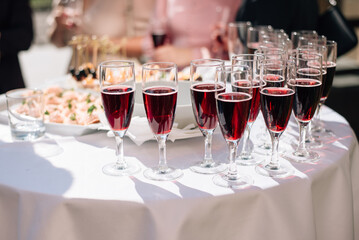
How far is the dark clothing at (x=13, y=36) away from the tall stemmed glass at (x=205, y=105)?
2.72 meters

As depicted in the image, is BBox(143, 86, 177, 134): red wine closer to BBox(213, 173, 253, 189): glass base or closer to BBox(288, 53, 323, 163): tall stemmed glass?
BBox(213, 173, 253, 189): glass base

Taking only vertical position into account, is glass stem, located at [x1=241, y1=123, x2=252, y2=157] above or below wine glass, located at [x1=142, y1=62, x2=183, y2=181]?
below

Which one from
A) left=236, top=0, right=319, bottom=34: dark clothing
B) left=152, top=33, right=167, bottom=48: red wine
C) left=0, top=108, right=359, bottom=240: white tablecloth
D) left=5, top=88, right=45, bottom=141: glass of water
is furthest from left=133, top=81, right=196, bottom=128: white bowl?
left=236, top=0, right=319, bottom=34: dark clothing

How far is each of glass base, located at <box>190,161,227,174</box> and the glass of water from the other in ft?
2.22

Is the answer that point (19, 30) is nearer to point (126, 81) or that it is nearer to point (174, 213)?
point (126, 81)

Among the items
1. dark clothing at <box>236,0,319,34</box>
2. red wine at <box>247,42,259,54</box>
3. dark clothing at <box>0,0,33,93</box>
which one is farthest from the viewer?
dark clothing at <box>0,0,33,93</box>

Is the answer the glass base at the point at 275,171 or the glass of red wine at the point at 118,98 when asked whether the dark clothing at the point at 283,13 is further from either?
the glass of red wine at the point at 118,98

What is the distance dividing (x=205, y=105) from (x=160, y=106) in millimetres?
143

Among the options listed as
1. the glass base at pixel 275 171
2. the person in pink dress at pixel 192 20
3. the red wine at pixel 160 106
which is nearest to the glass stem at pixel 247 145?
→ the glass base at pixel 275 171

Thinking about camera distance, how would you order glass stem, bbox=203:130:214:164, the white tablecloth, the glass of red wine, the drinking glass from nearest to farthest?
the white tablecloth, the glass of red wine, glass stem, bbox=203:130:214:164, the drinking glass

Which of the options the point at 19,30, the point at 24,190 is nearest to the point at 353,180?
the point at 24,190

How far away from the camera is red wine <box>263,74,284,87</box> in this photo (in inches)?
51.8

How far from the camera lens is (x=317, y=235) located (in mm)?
1438

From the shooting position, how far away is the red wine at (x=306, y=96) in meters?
1.34
